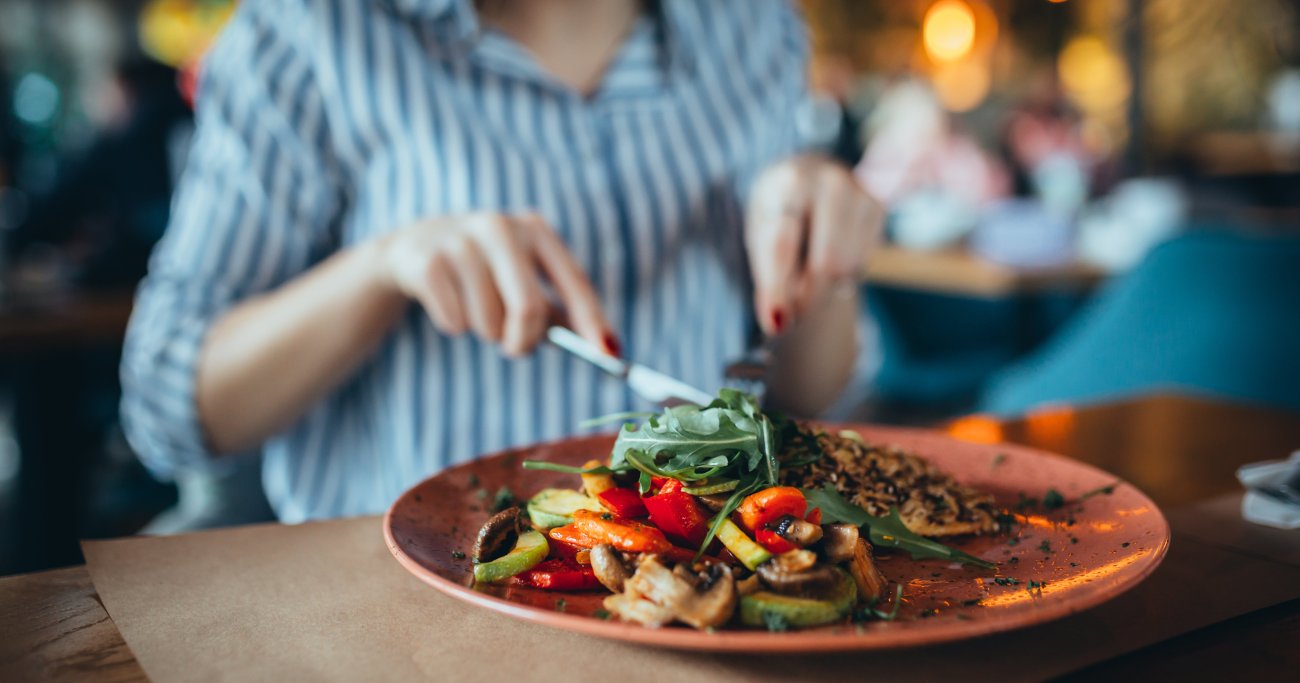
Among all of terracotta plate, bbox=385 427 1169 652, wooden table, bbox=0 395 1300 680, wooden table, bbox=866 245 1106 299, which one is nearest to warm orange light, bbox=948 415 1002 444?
wooden table, bbox=0 395 1300 680

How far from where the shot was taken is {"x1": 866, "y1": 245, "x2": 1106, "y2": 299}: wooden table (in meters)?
3.10

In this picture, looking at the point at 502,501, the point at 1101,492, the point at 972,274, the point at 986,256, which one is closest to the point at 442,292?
the point at 502,501

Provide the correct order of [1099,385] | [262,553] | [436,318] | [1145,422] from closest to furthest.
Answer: [262,553] → [436,318] → [1145,422] → [1099,385]

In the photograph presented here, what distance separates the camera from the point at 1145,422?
4.43 ft

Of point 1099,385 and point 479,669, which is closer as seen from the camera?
point 479,669

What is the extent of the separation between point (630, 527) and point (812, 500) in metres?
0.14

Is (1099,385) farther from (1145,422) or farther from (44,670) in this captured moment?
(44,670)

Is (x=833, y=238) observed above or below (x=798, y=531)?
above

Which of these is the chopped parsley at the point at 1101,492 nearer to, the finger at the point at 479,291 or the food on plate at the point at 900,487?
the food on plate at the point at 900,487

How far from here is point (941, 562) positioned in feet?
2.34

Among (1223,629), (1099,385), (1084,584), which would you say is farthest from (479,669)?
(1099,385)

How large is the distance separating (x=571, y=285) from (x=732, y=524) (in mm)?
445

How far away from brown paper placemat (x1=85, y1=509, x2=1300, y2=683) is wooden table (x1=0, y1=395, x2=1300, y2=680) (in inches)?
0.5

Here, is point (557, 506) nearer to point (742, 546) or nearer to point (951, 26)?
point (742, 546)
